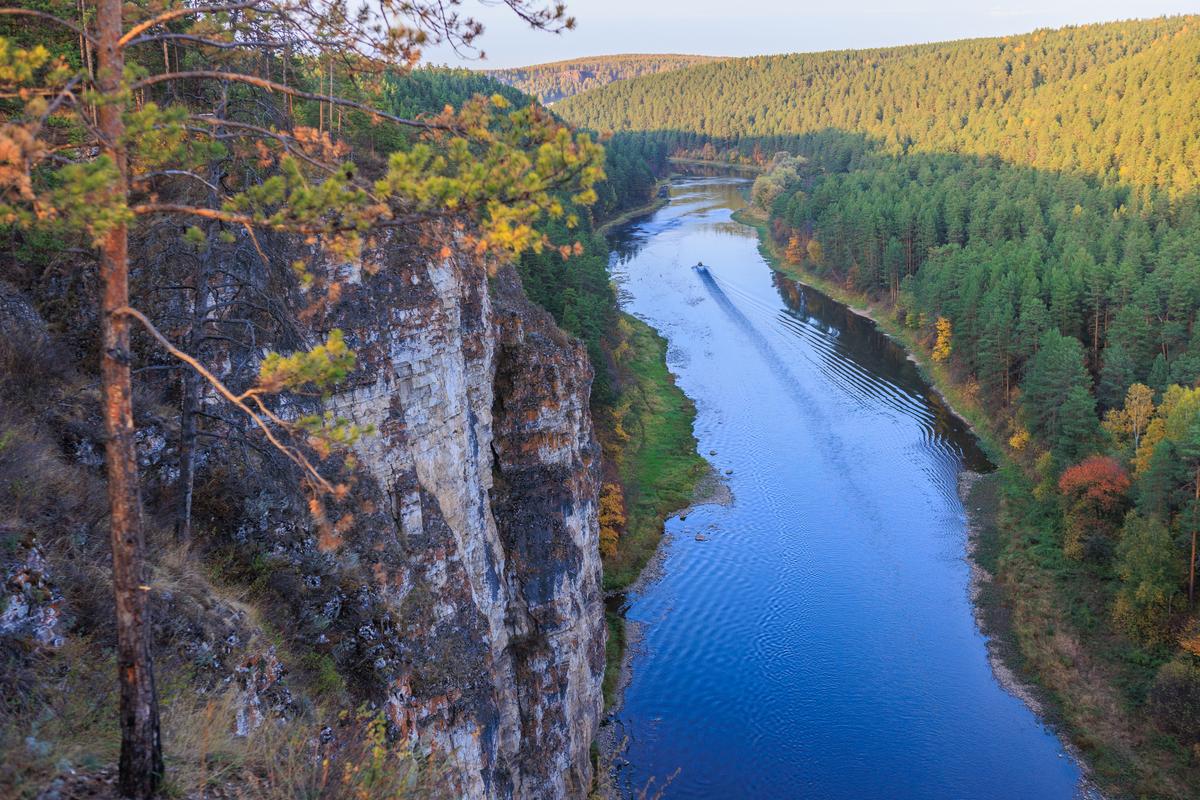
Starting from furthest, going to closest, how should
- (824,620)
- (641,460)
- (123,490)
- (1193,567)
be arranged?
(641,460)
(824,620)
(1193,567)
(123,490)

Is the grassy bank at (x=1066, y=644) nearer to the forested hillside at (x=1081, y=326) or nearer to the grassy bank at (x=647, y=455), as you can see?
the forested hillside at (x=1081, y=326)

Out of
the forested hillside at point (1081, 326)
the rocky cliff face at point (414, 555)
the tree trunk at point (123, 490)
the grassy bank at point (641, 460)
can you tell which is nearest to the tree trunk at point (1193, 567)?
the forested hillside at point (1081, 326)

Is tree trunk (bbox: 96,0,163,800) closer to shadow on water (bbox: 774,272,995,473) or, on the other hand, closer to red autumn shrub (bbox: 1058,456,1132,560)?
red autumn shrub (bbox: 1058,456,1132,560)

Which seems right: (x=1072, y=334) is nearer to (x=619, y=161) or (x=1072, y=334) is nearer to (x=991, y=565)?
(x=991, y=565)

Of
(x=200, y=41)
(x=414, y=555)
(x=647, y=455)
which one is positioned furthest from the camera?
(x=647, y=455)

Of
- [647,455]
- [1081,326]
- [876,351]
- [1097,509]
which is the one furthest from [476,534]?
[876,351]

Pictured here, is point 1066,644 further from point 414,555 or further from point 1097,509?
point 414,555

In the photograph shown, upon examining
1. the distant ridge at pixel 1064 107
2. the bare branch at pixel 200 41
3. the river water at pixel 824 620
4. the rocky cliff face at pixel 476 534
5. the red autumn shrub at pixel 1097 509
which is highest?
the distant ridge at pixel 1064 107
